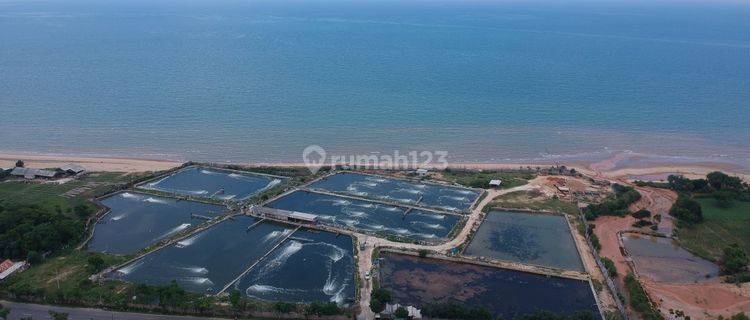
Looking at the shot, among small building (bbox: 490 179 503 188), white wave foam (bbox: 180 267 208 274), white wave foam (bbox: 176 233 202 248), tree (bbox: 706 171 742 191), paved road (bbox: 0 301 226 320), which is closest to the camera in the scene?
paved road (bbox: 0 301 226 320)

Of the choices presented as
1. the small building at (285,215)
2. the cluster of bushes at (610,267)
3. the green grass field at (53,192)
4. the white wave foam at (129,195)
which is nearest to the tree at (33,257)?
the green grass field at (53,192)

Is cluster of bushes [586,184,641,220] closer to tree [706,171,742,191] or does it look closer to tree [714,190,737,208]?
tree [714,190,737,208]

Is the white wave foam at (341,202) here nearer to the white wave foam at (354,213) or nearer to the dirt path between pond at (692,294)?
the white wave foam at (354,213)

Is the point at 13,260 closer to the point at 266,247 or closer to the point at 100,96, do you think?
the point at 266,247

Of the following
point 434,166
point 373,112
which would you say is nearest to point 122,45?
point 373,112

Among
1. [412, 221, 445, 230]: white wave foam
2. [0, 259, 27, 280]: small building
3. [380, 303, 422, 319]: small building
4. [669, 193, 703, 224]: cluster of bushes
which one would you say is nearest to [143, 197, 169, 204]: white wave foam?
[0, 259, 27, 280]: small building

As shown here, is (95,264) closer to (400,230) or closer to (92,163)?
(400,230)
